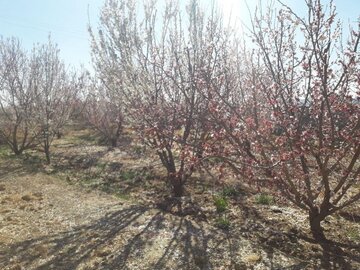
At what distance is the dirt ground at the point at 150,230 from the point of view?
5.91 metres

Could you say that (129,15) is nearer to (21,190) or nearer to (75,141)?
(21,190)

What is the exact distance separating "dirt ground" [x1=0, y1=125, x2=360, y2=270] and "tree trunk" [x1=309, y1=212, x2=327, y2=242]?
6.4 inches

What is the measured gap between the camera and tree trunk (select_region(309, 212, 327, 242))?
6.54 m

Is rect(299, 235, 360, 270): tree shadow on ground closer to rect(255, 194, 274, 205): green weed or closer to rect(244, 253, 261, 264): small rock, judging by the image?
rect(244, 253, 261, 264): small rock

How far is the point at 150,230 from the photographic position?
7.20m

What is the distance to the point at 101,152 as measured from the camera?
17297 mm

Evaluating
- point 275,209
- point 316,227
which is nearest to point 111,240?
point 275,209

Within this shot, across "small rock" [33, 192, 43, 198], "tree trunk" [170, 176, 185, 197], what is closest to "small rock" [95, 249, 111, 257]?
"tree trunk" [170, 176, 185, 197]

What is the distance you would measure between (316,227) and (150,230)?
3.07 metres

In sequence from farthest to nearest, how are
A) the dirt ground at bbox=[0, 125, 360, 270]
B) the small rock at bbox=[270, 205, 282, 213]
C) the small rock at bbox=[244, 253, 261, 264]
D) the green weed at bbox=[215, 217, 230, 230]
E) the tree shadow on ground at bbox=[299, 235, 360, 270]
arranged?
the small rock at bbox=[270, 205, 282, 213] < the green weed at bbox=[215, 217, 230, 230] < the dirt ground at bbox=[0, 125, 360, 270] < the small rock at bbox=[244, 253, 261, 264] < the tree shadow on ground at bbox=[299, 235, 360, 270]

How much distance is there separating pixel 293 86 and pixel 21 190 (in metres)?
8.20

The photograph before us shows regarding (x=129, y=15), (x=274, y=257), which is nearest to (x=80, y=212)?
(x=274, y=257)

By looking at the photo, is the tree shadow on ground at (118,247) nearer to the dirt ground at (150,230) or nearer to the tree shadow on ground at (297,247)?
the dirt ground at (150,230)

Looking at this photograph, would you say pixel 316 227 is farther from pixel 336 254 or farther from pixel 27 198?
pixel 27 198
